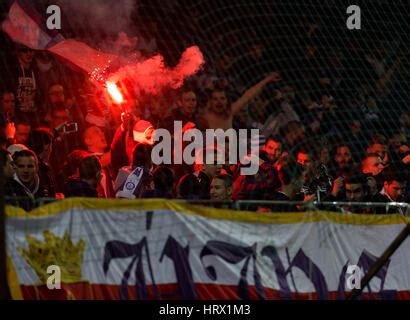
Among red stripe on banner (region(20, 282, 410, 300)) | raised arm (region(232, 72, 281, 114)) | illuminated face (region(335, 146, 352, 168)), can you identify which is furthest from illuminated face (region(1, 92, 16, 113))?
illuminated face (region(335, 146, 352, 168))

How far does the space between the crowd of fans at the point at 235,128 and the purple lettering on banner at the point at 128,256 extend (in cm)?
81

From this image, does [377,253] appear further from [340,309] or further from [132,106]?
[132,106]

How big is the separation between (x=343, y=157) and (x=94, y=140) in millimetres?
2985

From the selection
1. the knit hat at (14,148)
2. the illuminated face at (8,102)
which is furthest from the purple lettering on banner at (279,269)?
the illuminated face at (8,102)

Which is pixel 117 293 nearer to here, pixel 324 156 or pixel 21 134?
pixel 21 134

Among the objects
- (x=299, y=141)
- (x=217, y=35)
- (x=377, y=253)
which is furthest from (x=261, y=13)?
(x=377, y=253)

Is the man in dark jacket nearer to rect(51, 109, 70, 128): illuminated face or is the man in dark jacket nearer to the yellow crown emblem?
the yellow crown emblem

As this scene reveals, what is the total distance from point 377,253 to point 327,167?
2.17 m

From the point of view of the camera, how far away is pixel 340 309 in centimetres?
763

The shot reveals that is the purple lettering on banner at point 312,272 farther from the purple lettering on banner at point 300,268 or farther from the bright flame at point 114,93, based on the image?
the bright flame at point 114,93

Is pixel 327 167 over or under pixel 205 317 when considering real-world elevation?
over

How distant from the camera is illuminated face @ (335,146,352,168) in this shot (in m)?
10.6

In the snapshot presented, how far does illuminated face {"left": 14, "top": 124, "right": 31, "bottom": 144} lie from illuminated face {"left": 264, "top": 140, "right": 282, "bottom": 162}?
2602mm

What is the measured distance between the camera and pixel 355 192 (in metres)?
9.52
